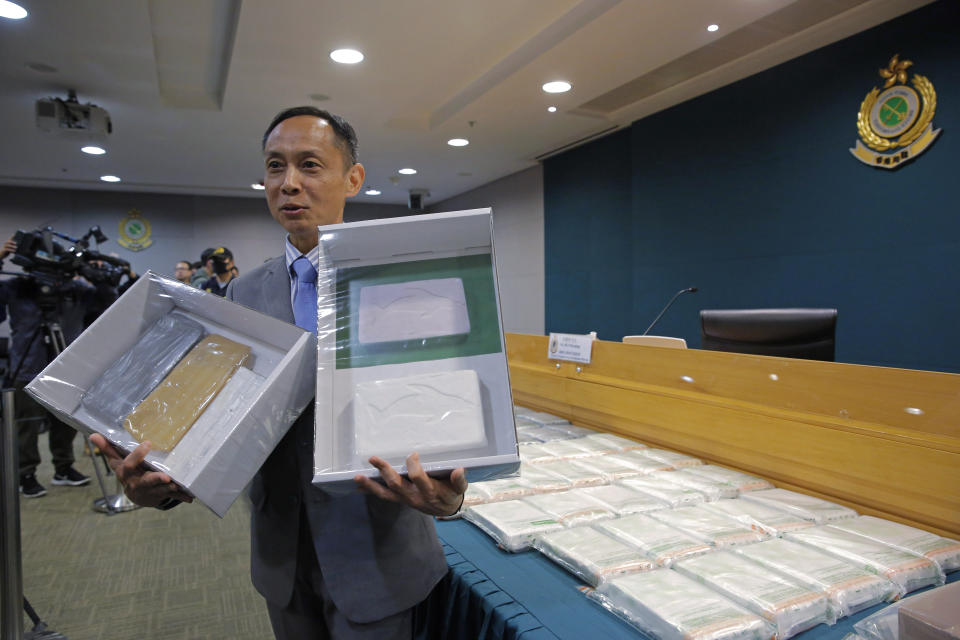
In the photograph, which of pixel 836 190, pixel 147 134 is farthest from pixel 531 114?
pixel 147 134

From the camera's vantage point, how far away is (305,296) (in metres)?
0.93

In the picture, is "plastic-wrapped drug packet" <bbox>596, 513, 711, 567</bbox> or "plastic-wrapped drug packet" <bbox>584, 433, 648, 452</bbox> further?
"plastic-wrapped drug packet" <bbox>584, 433, 648, 452</bbox>

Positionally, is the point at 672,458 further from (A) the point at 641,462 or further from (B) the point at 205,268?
(B) the point at 205,268

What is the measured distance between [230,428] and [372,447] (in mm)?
203

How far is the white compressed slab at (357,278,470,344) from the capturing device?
2.61 ft

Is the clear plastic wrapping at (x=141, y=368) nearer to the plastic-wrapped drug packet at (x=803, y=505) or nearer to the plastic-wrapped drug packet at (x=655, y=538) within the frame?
the plastic-wrapped drug packet at (x=655, y=538)

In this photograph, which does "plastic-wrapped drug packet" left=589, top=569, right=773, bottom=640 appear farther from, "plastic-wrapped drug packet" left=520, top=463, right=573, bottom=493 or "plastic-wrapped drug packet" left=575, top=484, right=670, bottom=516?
"plastic-wrapped drug packet" left=520, top=463, right=573, bottom=493

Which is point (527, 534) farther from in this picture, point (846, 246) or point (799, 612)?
point (846, 246)

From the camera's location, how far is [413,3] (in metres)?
2.95

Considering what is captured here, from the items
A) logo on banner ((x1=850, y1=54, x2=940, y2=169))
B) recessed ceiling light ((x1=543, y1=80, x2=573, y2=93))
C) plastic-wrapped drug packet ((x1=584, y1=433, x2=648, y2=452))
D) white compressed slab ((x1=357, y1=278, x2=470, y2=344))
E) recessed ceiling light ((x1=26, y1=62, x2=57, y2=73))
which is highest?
recessed ceiling light ((x1=26, y1=62, x2=57, y2=73))

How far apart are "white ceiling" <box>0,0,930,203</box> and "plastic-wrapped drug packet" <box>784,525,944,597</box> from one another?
272 centimetres

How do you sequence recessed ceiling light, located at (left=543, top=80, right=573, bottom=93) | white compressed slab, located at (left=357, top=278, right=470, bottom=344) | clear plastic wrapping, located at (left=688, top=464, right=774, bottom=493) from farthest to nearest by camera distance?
recessed ceiling light, located at (left=543, top=80, right=573, bottom=93) → clear plastic wrapping, located at (left=688, top=464, right=774, bottom=493) → white compressed slab, located at (left=357, top=278, right=470, bottom=344)

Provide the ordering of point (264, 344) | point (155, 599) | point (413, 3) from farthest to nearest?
point (413, 3) → point (155, 599) → point (264, 344)

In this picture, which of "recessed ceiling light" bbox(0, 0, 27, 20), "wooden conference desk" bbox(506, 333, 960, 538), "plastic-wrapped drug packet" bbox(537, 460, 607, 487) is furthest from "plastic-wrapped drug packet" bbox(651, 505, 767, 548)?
"recessed ceiling light" bbox(0, 0, 27, 20)
